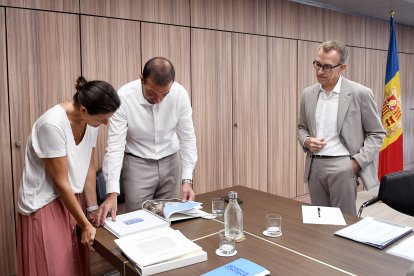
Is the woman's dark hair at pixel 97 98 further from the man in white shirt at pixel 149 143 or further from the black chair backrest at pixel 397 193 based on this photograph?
the black chair backrest at pixel 397 193

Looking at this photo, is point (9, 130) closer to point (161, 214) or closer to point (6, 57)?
point (6, 57)

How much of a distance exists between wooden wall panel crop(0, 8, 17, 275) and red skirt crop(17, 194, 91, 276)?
115cm

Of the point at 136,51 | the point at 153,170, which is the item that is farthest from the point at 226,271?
the point at 136,51

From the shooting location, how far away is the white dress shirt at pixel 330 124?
8.39 ft

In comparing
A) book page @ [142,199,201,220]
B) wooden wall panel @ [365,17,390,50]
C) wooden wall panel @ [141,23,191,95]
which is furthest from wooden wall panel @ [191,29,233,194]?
wooden wall panel @ [365,17,390,50]

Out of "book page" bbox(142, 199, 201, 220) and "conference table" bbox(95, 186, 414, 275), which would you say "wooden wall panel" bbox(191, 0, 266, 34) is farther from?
"conference table" bbox(95, 186, 414, 275)

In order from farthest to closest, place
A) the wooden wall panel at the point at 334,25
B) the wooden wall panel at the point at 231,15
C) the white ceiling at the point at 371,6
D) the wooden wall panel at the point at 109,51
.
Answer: the wooden wall panel at the point at 334,25
the white ceiling at the point at 371,6
the wooden wall panel at the point at 231,15
the wooden wall panel at the point at 109,51

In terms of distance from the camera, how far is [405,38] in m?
6.70

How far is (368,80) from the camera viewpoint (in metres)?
5.83

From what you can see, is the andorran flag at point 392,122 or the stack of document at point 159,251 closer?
the stack of document at point 159,251

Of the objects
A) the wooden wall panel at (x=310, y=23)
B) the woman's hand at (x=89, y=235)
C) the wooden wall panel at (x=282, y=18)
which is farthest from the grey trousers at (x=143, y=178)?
the wooden wall panel at (x=310, y=23)

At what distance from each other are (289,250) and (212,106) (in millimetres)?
2636

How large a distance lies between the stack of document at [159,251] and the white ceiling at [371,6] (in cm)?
399

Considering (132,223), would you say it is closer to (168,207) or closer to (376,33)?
(168,207)
